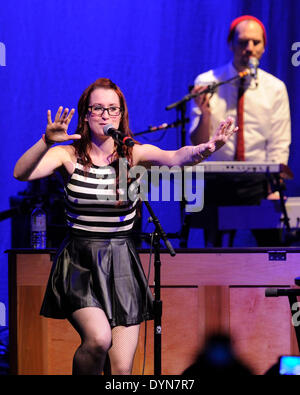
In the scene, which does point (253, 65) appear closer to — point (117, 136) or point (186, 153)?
point (186, 153)

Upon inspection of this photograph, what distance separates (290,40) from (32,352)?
3.59 meters

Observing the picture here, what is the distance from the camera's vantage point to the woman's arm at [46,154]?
9.59ft

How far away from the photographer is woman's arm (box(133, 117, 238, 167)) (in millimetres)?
3176

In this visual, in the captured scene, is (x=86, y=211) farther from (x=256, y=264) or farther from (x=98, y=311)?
(x=256, y=264)

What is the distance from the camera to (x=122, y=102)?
333cm

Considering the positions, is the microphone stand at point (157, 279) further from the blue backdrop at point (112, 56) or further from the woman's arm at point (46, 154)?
the blue backdrop at point (112, 56)

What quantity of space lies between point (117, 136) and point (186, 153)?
425 millimetres

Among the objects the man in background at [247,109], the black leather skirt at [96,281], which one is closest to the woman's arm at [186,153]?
the black leather skirt at [96,281]

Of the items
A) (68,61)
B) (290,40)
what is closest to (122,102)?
(68,61)

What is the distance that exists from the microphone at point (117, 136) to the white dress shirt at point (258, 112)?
2.00m

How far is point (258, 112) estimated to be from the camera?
5145mm

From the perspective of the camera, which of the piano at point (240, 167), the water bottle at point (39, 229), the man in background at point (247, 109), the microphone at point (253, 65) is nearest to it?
the piano at point (240, 167)

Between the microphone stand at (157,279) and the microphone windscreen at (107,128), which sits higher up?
the microphone windscreen at (107,128)

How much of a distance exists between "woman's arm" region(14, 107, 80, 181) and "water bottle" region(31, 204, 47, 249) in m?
1.27
